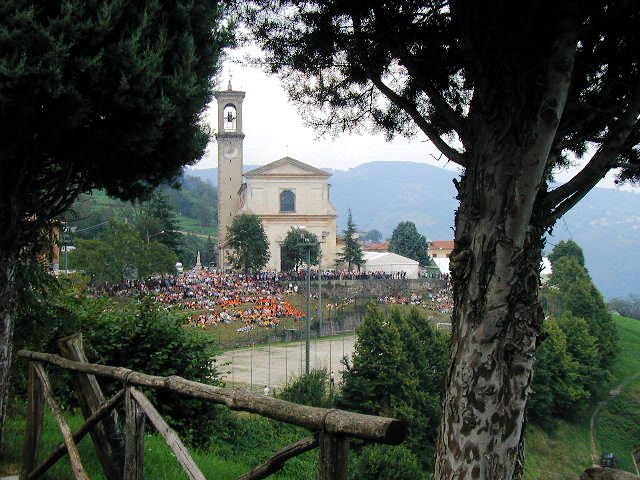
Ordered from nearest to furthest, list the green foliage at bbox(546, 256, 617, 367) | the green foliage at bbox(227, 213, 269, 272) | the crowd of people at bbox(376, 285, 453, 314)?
the green foliage at bbox(546, 256, 617, 367) < the crowd of people at bbox(376, 285, 453, 314) < the green foliage at bbox(227, 213, 269, 272)

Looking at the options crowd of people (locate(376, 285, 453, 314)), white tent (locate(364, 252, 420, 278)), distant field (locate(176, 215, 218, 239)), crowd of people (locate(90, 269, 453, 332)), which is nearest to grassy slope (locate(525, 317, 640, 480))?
crowd of people (locate(376, 285, 453, 314))

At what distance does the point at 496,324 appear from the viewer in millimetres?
3611

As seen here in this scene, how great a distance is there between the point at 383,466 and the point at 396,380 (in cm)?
624

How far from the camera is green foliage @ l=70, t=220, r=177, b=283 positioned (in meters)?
31.0

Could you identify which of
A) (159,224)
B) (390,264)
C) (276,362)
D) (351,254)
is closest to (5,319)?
(276,362)

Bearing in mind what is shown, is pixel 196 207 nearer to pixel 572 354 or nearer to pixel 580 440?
pixel 572 354

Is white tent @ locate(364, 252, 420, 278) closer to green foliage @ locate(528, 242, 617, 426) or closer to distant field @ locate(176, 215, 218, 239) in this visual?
green foliage @ locate(528, 242, 617, 426)

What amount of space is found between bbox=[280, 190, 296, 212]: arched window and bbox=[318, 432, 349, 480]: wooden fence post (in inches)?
2332

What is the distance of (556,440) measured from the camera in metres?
28.8

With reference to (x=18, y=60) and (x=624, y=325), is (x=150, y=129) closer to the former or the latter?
(x=18, y=60)

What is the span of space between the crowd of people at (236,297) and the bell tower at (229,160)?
68.2 feet

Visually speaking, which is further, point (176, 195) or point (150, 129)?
point (176, 195)

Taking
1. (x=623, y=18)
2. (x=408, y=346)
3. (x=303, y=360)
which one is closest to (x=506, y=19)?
(x=623, y=18)

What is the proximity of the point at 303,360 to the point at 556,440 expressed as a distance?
12.2m
